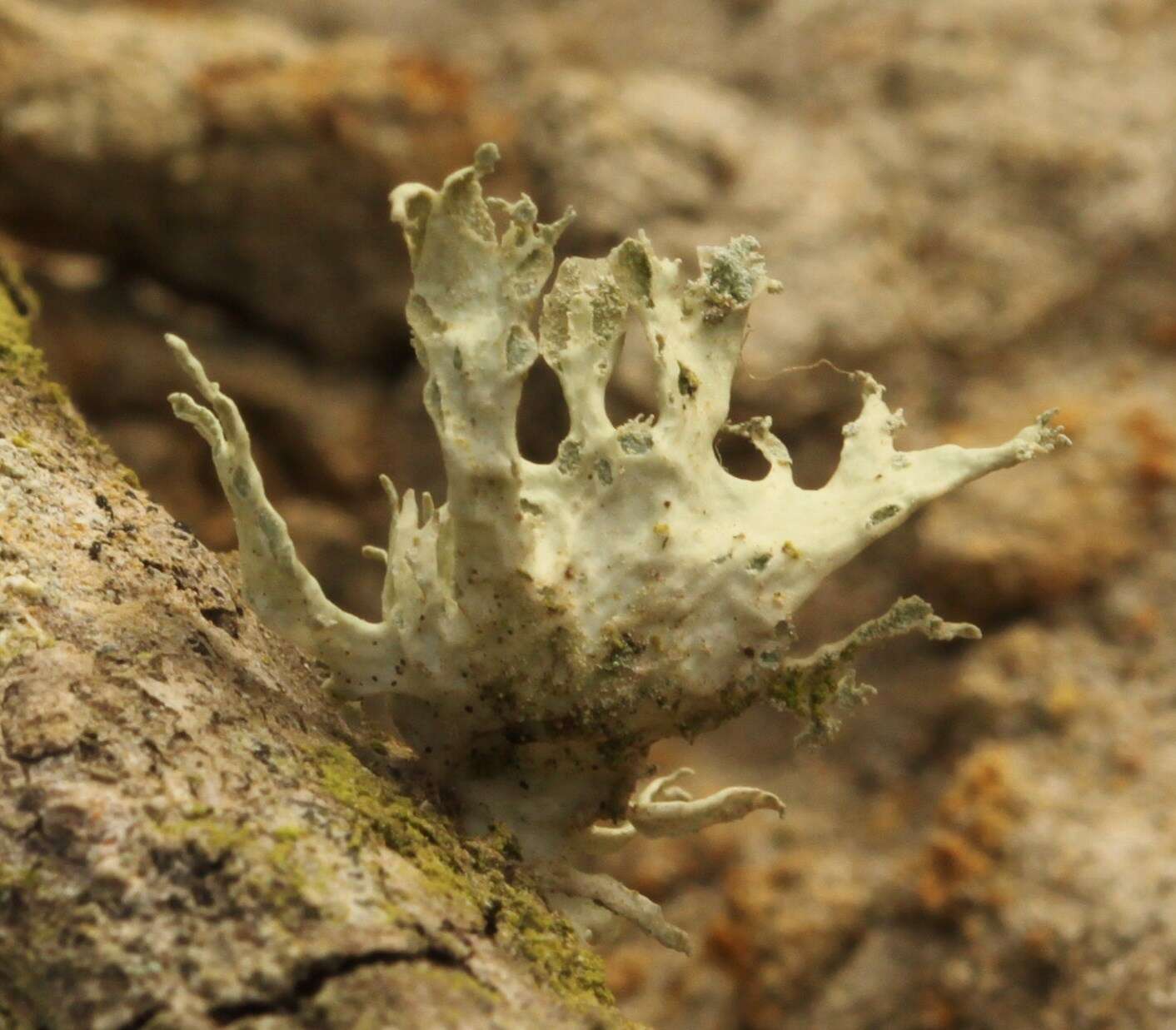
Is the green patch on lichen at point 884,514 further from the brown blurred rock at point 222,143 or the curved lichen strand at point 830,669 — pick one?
the brown blurred rock at point 222,143

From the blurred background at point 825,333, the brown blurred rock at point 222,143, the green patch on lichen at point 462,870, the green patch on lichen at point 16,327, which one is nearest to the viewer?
the green patch on lichen at point 462,870

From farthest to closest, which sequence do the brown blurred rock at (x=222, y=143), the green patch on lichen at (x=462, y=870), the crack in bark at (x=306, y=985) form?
the brown blurred rock at (x=222, y=143) < the green patch on lichen at (x=462, y=870) < the crack in bark at (x=306, y=985)

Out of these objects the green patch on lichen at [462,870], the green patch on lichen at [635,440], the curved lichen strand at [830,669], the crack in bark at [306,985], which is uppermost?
the green patch on lichen at [635,440]

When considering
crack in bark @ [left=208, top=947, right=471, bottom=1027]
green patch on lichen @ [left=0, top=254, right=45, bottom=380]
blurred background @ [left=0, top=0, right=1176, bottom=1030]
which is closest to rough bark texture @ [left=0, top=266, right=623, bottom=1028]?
crack in bark @ [left=208, top=947, right=471, bottom=1027]

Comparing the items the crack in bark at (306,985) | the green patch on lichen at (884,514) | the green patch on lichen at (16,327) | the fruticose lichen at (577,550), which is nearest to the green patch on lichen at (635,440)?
the fruticose lichen at (577,550)

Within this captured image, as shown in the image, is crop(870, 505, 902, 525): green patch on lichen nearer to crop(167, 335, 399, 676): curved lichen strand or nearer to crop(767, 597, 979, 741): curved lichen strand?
crop(767, 597, 979, 741): curved lichen strand

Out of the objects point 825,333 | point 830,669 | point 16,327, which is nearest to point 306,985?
point 830,669

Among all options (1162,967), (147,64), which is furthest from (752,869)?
(147,64)
